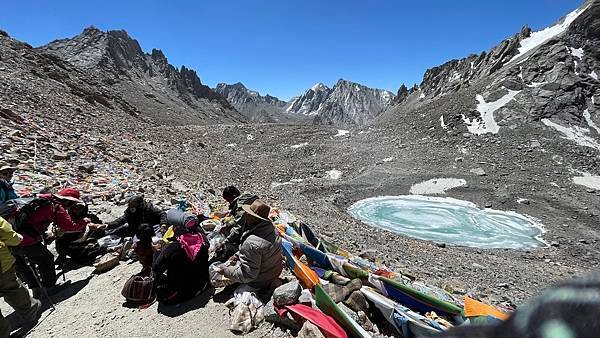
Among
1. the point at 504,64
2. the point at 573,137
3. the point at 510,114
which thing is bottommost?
the point at 573,137

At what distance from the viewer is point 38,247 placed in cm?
507

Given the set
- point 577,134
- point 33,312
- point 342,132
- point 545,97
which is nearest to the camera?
point 33,312

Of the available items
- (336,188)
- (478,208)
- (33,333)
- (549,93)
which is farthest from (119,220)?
(549,93)

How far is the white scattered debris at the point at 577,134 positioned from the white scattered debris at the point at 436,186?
43.6ft

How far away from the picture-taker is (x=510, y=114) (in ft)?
103

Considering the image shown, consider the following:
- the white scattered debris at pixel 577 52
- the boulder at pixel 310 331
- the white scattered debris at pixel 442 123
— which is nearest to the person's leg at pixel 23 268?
the boulder at pixel 310 331

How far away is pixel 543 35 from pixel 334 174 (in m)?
51.0

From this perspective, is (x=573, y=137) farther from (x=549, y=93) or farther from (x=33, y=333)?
(x=33, y=333)

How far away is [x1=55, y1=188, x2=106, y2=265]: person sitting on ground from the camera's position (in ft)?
18.9

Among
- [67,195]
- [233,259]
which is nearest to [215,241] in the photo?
[233,259]

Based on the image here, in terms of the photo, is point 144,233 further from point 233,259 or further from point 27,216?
point 27,216

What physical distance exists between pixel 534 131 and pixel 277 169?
2387 centimetres

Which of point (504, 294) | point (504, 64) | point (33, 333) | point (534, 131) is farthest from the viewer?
point (504, 64)

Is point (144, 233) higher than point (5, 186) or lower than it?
lower
